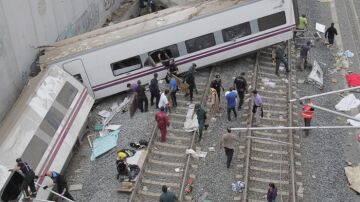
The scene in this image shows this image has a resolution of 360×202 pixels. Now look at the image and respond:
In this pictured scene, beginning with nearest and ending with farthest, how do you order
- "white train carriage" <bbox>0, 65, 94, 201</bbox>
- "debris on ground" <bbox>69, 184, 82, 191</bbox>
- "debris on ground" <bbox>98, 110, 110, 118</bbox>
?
"white train carriage" <bbox>0, 65, 94, 201</bbox>, "debris on ground" <bbox>69, 184, 82, 191</bbox>, "debris on ground" <bbox>98, 110, 110, 118</bbox>

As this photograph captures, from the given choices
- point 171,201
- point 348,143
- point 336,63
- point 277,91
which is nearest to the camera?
point 171,201

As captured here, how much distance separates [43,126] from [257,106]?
730 cm

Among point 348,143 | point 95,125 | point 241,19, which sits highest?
point 241,19

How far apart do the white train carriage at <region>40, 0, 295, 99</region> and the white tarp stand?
3.97 metres

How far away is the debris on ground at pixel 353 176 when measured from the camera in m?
16.5

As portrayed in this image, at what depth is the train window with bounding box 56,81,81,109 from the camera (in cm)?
1891

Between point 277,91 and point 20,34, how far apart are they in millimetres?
10012

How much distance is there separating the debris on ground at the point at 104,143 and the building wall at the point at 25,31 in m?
3.33

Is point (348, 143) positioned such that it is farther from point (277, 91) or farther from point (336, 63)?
point (336, 63)

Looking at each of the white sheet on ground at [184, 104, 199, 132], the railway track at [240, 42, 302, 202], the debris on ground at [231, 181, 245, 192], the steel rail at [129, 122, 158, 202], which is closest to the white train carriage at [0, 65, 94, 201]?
the steel rail at [129, 122, 158, 202]

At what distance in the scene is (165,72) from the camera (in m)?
21.9

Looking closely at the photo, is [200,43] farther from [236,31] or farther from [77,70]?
[77,70]

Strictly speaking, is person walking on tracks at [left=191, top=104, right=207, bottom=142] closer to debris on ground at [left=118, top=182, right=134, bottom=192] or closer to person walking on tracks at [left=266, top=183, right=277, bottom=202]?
debris on ground at [left=118, top=182, right=134, bottom=192]

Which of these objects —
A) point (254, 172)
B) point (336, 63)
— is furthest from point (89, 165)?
point (336, 63)
